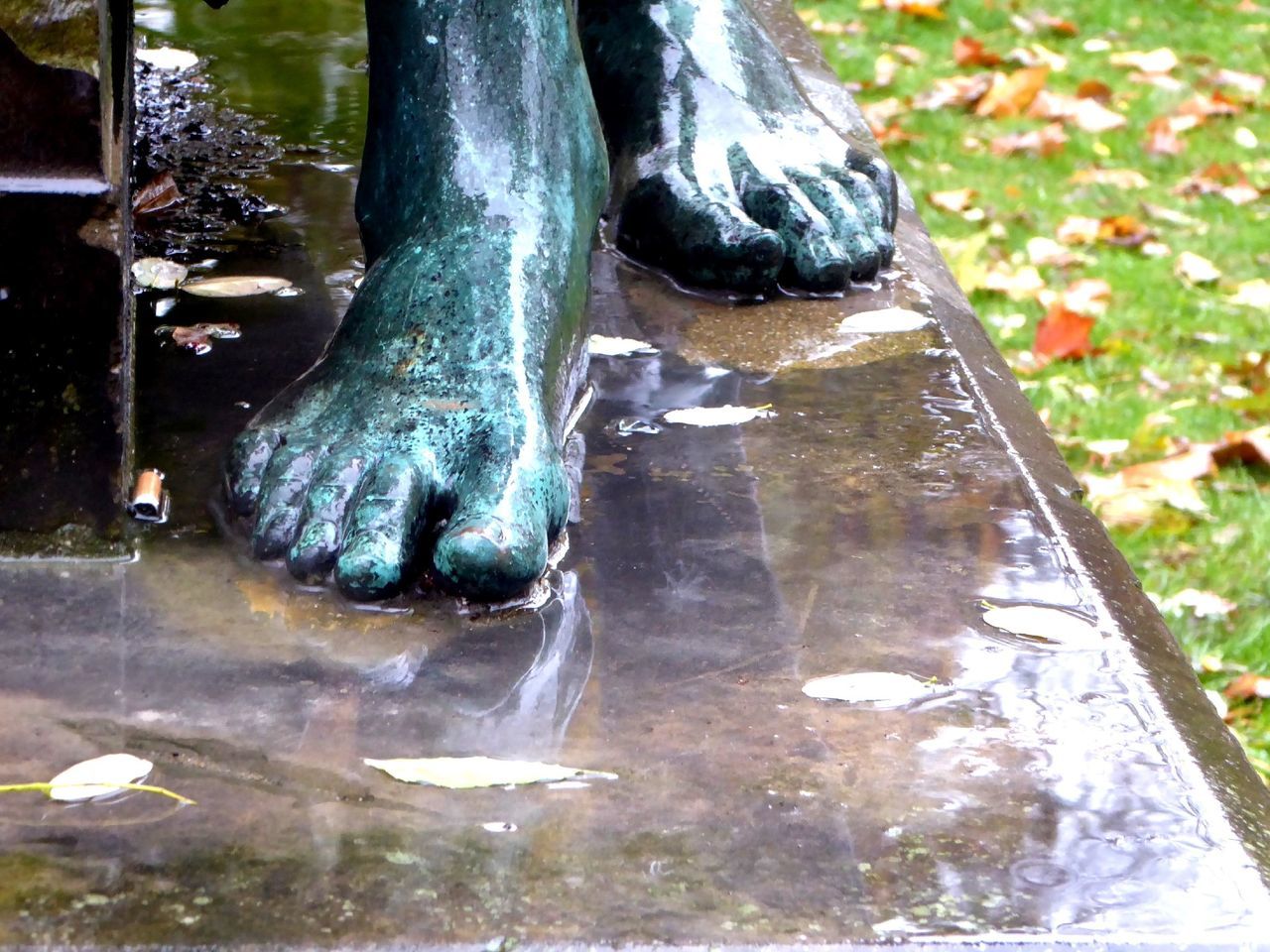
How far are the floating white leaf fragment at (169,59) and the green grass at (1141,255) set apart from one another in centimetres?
169

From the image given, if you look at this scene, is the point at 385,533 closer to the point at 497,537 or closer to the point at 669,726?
the point at 497,537

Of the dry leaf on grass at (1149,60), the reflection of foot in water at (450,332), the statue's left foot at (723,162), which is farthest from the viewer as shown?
the dry leaf on grass at (1149,60)

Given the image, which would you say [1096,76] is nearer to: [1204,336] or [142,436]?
[1204,336]

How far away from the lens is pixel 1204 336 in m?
3.77

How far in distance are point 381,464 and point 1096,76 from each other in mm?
4947

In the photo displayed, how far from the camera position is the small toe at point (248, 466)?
1627mm

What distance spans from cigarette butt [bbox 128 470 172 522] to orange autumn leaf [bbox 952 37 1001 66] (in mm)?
4920

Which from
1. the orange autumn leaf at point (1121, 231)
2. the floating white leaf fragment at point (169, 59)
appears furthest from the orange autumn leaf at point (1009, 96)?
the floating white leaf fragment at point (169, 59)

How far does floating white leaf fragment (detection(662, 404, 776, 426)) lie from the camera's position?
1.92m

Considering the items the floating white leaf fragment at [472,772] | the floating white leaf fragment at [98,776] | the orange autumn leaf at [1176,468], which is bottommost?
the orange autumn leaf at [1176,468]

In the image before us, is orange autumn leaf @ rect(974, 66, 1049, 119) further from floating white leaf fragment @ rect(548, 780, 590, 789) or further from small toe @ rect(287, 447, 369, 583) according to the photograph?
floating white leaf fragment @ rect(548, 780, 590, 789)

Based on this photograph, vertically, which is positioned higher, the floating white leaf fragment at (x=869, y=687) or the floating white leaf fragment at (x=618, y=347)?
the floating white leaf fragment at (x=869, y=687)

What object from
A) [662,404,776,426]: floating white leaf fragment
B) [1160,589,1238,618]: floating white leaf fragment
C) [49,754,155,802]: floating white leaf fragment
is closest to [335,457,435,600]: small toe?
[49,754,155,802]: floating white leaf fragment

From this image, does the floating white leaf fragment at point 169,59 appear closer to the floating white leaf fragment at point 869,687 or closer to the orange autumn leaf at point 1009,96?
the floating white leaf fragment at point 869,687
